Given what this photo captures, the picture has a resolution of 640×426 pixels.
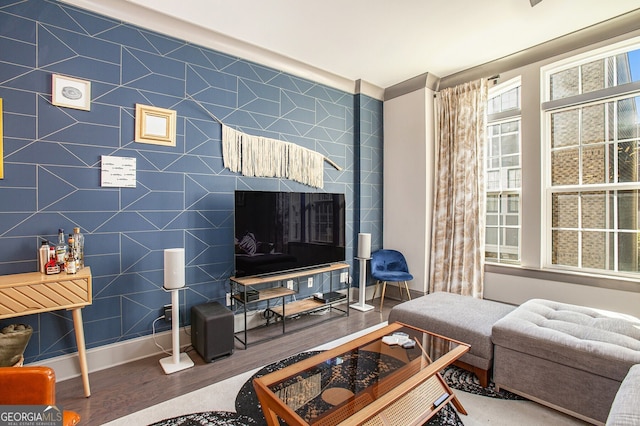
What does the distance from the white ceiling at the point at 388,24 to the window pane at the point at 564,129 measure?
0.79m

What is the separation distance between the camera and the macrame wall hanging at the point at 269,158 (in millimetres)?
3075

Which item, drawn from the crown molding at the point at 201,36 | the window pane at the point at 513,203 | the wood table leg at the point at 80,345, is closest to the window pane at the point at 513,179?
the window pane at the point at 513,203

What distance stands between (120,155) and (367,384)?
246 cm

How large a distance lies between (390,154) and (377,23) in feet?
6.26

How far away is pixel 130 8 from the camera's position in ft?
8.19

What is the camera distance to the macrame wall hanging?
3075 mm

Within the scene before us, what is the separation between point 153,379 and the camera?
2.28 metres

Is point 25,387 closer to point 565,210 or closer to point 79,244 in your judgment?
point 79,244

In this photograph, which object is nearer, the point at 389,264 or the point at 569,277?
the point at 569,277

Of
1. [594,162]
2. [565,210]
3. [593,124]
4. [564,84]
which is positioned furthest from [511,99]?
[565,210]

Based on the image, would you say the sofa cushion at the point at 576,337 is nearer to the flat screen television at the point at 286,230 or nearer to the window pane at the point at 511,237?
the window pane at the point at 511,237

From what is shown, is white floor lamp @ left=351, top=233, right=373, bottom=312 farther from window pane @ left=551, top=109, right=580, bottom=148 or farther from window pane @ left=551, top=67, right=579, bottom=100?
window pane @ left=551, top=67, right=579, bottom=100

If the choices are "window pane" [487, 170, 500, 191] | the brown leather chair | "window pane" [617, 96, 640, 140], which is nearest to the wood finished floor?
the brown leather chair

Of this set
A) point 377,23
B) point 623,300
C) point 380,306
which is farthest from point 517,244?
point 377,23
